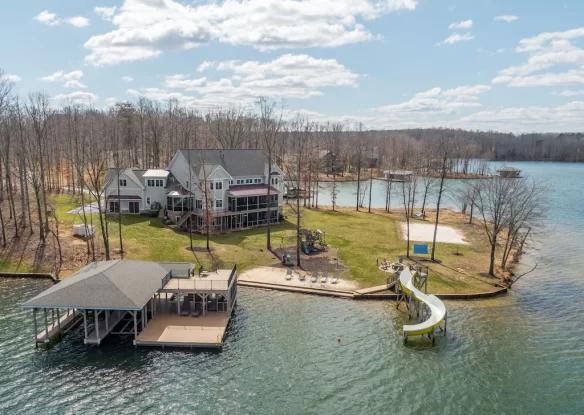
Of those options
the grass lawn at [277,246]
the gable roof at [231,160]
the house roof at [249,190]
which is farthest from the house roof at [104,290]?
the gable roof at [231,160]

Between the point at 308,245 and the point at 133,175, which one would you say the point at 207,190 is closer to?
the point at 133,175

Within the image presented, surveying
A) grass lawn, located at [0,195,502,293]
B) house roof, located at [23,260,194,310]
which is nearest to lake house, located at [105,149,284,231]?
grass lawn, located at [0,195,502,293]

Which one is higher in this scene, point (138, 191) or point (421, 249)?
point (138, 191)

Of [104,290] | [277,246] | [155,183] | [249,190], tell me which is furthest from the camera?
[155,183]

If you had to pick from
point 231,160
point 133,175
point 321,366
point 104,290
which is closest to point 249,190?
point 231,160

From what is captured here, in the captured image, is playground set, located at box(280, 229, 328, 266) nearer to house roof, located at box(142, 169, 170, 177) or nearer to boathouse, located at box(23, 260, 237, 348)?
boathouse, located at box(23, 260, 237, 348)

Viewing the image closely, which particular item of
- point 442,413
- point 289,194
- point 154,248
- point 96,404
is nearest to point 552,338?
point 442,413
